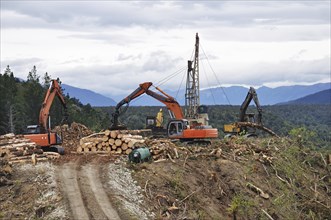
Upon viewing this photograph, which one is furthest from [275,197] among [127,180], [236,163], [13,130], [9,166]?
[13,130]

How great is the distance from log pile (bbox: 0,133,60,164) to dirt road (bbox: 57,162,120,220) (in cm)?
176

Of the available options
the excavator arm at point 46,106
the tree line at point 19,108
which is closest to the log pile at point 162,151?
the excavator arm at point 46,106

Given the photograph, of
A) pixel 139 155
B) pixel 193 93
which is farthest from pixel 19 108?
pixel 139 155

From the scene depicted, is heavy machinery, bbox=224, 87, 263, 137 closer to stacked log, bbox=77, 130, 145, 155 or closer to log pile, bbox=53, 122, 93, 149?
log pile, bbox=53, 122, 93, 149

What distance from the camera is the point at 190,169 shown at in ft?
84.6

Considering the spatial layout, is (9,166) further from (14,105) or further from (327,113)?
(327,113)

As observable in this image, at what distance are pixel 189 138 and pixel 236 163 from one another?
7.03m

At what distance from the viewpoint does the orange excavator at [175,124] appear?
34.5 metres

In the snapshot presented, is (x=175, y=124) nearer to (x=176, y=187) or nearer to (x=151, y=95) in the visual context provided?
(x=151, y=95)

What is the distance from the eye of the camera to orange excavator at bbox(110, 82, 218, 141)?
3450 centimetres

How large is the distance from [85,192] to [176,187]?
4020 mm

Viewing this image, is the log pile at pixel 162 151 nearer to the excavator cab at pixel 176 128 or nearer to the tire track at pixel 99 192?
the tire track at pixel 99 192

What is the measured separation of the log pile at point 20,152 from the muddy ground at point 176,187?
0.83 metres

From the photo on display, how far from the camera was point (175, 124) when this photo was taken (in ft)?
114
